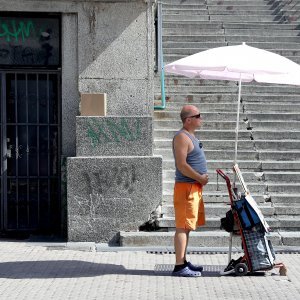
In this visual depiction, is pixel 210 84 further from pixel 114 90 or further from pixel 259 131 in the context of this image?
pixel 114 90

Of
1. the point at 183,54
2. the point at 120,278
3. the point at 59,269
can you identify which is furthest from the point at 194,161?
the point at 183,54

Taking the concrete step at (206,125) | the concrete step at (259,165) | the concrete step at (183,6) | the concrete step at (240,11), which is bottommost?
the concrete step at (259,165)

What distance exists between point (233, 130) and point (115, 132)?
2.62m

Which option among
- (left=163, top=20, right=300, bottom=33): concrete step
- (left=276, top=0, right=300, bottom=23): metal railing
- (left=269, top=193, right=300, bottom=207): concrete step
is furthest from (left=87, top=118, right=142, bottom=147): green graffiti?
(left=276, top=0, right=300, bottom=23): metal railing

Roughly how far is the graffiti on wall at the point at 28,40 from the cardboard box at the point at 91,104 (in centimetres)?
89

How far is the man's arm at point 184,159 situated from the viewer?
9.17 m

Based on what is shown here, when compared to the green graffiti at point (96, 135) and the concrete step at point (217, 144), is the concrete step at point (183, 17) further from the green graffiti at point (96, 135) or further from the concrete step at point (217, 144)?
the green graffiti at point (96, 135)

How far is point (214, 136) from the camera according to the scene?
525 inches

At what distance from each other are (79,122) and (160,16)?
5.68 metres

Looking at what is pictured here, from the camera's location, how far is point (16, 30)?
12.0 metres

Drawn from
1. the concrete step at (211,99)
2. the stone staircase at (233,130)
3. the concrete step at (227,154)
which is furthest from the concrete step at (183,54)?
the concrete step at (227,154)

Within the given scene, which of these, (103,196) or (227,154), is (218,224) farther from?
(227,154)

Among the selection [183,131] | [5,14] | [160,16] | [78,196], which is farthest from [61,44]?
[160,16]

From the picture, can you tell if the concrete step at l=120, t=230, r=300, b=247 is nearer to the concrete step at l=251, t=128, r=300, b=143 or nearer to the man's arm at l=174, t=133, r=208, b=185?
the man's arm at l=174, t=133, r=208, b=185
